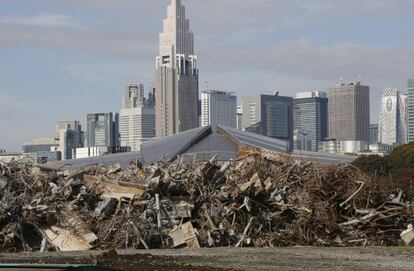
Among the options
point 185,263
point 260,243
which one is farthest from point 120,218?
point 185,263

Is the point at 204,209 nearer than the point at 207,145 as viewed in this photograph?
Yes

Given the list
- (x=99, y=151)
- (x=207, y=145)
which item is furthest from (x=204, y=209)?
(x=99, y=151)

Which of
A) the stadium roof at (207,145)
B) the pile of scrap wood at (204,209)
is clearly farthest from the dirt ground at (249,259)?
the stadium roof at (207,145)

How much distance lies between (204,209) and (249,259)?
16.1ft

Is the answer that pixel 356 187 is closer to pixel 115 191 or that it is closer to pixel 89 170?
pixel 115 191

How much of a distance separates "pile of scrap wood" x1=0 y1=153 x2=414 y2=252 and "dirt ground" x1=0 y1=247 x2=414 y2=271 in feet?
4.80

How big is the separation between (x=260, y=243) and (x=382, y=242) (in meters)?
3.45

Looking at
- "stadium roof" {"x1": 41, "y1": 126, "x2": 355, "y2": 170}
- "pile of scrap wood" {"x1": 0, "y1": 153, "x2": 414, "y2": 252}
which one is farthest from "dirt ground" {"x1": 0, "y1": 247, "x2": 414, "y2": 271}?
"stadium roof" {"x1": 41, "y1": 126, "x2": 355, "y2": 170}

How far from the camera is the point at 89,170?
2498 centimetres

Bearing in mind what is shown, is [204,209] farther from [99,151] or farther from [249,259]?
[99,151]

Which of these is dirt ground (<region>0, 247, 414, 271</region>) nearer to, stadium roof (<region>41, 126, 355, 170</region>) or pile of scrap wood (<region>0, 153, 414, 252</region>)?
pile of scrap wood (<region>0, 153, 414, 252</region>)

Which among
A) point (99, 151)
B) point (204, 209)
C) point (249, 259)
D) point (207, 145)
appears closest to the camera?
point (249, 259)

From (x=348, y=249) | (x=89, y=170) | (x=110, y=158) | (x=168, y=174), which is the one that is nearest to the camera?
(x=348, y=249)

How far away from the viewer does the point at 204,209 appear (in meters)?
20.2
